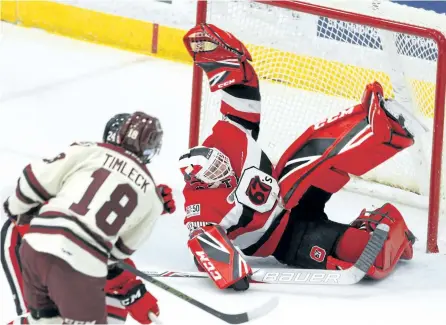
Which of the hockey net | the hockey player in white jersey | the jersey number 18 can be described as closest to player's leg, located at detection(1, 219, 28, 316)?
the hockey player in white jersey

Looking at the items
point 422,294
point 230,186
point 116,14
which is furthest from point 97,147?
point 116,14

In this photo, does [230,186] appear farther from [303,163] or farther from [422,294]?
[422,294]

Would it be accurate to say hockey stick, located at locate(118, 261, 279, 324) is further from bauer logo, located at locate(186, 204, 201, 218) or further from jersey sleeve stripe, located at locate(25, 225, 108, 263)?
bauer logo, located at locate(186, 204, 201, 218)

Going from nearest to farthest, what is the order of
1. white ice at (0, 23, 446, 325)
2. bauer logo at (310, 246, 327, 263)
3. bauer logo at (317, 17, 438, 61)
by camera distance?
1. white ice at (0, 23, 446, 325)
2. bauer logo at (310, 246, 327, 263)
3. bauer logo at (317, 17, 438, 61)

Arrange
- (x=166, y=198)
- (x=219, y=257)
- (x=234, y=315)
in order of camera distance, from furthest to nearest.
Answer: (x=219, y=257) < (x=234, y=315) < (x=166, y=198)

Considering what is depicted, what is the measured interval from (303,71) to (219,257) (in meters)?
1.14

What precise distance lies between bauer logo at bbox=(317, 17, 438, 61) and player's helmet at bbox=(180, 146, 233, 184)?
2.76 feet

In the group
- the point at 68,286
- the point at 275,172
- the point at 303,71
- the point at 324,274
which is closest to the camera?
the point at 68,286

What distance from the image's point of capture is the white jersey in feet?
8.92

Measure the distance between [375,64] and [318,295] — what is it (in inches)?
44.0

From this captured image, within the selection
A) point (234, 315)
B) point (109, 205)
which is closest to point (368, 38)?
point (234, 315)

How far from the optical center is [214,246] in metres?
3.65

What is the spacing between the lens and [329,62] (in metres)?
4.57

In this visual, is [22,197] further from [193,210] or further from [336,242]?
[336,242]
